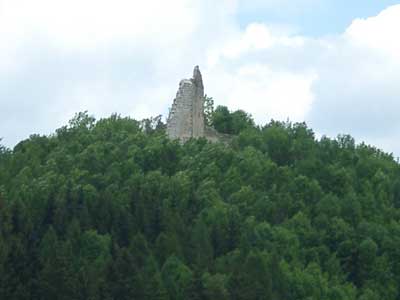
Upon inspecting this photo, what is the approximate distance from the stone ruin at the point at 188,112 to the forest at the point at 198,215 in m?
1.08

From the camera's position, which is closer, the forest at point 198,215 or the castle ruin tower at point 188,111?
the forest at point 198,215

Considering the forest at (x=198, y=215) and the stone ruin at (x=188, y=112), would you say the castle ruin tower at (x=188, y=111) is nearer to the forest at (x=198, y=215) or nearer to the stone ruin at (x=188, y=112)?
the stone ruin at (x=188, y=112)

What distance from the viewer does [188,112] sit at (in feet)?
339

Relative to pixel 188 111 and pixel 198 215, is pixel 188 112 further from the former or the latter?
pixel 198 215

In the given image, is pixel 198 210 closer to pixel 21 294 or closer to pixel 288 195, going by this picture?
pixel 288 195

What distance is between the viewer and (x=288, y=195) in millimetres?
97625

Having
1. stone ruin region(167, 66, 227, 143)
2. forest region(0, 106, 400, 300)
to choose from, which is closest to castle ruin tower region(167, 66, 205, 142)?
stone ruin region(167, 66, 227, 143)

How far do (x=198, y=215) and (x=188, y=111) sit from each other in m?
12.1

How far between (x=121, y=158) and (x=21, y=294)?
1115 inches

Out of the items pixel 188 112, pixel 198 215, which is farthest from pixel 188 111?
pixel 198 215

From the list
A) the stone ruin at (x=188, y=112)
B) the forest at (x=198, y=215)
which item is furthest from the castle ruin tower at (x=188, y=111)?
the forest at (x=198, y=215)

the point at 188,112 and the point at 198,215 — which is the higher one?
the point at 188,112

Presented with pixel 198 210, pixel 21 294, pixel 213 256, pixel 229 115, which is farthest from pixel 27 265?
pixel 229 115

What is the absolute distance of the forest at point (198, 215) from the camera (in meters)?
76.4
